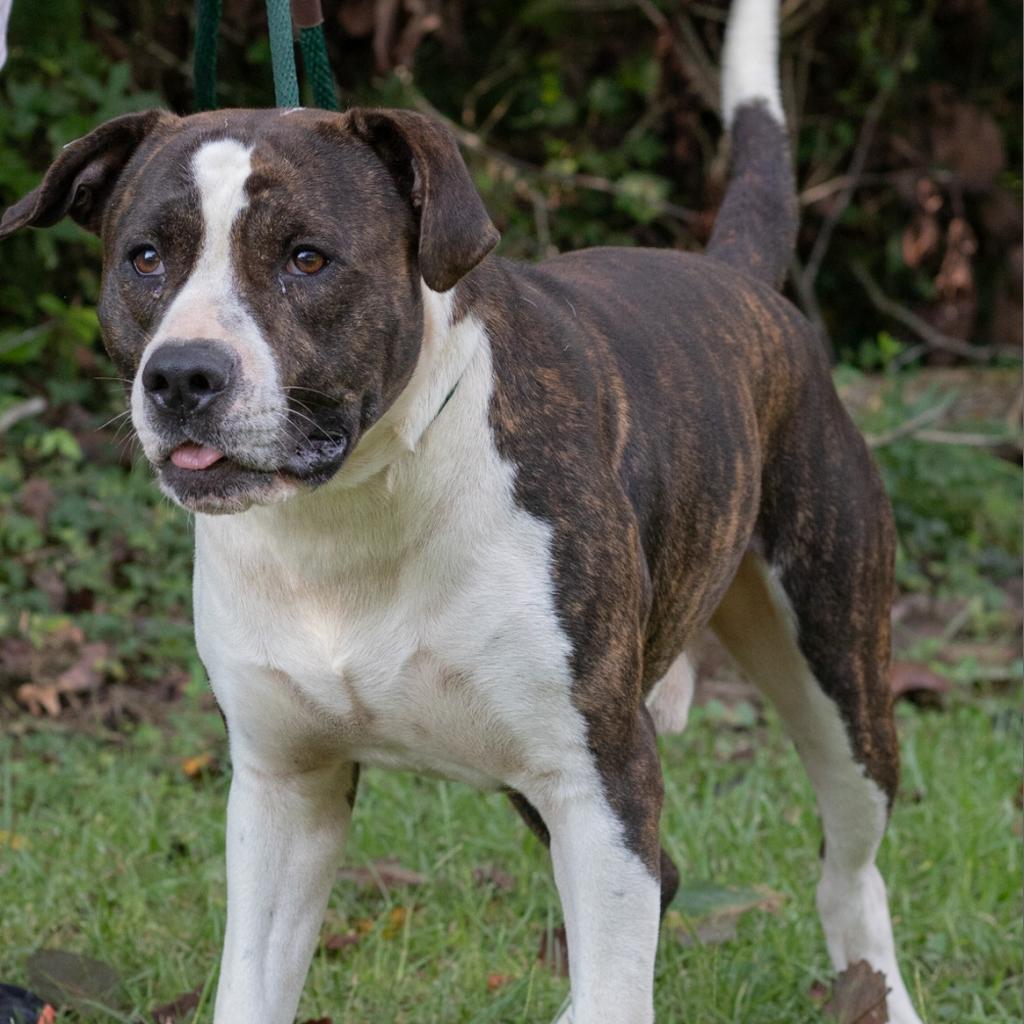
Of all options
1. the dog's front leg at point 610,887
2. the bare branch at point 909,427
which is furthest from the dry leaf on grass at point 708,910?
the bare branch at point 909,427

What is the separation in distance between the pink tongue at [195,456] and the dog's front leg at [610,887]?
0.76 metres

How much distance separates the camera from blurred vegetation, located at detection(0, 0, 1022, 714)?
620 cm

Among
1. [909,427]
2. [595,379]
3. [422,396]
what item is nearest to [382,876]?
[595,379]

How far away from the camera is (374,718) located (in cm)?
291

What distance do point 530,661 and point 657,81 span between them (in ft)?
18.8

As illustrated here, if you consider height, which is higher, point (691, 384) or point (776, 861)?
point (691, 384)

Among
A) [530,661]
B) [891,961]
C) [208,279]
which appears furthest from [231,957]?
[891,961]

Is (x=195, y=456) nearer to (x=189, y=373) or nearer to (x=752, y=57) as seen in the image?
(x=189, y=373)

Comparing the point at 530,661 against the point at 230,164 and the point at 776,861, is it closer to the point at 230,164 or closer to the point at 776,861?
the point at 230,164

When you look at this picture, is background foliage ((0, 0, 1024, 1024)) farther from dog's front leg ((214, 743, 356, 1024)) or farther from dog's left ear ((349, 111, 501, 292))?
dog's left ear ((349, 111, 501, 292))

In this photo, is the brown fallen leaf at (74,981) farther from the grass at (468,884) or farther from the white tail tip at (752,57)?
the white tail tip at (752,57)

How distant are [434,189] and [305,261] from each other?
0.21 m

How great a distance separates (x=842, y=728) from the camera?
12.6 ft

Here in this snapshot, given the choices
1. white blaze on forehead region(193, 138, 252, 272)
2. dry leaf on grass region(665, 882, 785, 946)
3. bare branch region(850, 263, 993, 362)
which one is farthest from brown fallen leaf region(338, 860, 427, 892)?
bare branch region(850, 263, 993, 362)
